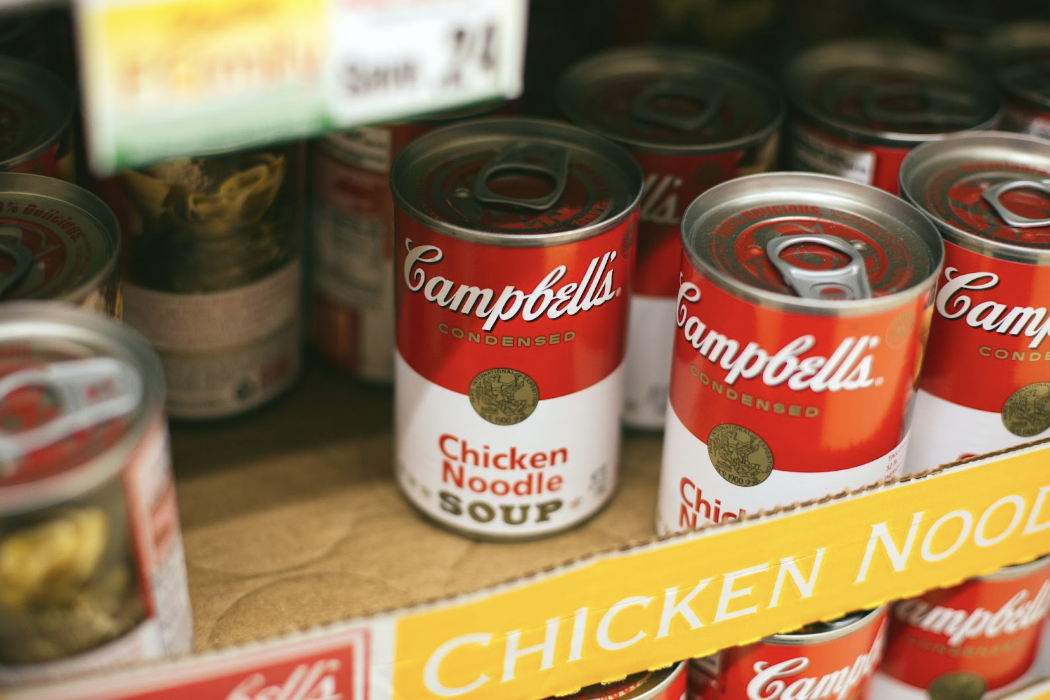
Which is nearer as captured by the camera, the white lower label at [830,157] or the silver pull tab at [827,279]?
the silver pull tab at [827,279]

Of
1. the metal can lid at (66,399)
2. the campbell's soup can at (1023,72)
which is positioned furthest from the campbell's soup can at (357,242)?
the campbell's soup can at (1023,72)

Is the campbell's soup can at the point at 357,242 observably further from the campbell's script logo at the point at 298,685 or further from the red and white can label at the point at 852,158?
the campbell's script logo at the point at 298,685

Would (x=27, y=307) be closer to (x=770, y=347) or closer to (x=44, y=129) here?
(x=44, y=129)

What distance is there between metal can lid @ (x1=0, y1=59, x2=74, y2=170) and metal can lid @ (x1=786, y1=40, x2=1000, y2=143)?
2.35 ft

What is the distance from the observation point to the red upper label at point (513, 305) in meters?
0.97

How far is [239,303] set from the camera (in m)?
1.19

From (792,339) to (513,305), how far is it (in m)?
0.23

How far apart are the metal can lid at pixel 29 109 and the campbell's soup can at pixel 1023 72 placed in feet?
3.13

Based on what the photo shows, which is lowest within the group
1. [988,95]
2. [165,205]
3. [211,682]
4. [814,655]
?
[814,655]

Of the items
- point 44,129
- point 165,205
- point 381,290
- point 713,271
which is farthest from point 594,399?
point 44,129

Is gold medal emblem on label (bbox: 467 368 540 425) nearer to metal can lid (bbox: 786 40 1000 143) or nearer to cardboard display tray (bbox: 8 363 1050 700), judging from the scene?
cardboard display tray (bbox: 8 363 1050 700)

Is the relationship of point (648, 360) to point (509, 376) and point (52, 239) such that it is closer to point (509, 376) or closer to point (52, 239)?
point (509, 376)

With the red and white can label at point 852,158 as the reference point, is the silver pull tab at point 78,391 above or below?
below

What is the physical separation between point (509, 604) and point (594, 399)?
0.95 ft
